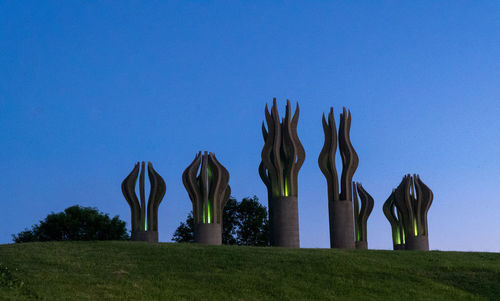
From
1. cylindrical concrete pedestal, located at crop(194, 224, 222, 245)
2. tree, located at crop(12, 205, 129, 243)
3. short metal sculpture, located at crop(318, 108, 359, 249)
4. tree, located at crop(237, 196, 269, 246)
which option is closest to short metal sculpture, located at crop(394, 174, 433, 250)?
short metal sculpture, located at crop(318, 108, 359, 249)

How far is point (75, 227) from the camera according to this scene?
191ft

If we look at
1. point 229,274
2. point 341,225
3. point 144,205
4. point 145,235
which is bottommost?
point 229,274

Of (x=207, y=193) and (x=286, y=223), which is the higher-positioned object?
(x=207, y=193)

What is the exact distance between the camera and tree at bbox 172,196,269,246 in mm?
59906

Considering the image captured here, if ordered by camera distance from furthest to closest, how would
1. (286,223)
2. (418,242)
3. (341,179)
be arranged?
(418,242) < (341,179) < (286,223)

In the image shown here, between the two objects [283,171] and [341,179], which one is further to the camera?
[341,179]

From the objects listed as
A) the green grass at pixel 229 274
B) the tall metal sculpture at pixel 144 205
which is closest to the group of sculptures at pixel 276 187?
the tall metal sculpture at pixel 144 205

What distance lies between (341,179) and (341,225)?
281 centimetres

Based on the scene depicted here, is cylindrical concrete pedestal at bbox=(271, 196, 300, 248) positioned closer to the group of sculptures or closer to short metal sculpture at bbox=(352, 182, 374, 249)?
the group of sculptures

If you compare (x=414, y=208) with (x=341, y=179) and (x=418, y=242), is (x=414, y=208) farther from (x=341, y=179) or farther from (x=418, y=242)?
(x=341, y=179)

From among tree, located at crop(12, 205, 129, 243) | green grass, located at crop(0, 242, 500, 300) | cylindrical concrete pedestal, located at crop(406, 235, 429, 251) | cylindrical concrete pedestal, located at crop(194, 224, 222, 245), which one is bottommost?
green grass, located at crop(0, 242, 500, 300)

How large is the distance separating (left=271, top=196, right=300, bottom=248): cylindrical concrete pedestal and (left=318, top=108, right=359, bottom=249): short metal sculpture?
255 cm

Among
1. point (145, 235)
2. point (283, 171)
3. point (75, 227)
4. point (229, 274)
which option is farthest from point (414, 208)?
point (75, 227)

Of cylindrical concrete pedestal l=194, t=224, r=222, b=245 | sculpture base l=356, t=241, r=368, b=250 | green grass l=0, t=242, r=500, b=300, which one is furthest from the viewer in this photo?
sculpture base l=356, t=241, r=368, b=250
